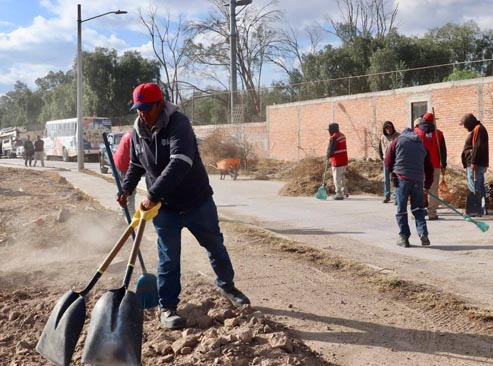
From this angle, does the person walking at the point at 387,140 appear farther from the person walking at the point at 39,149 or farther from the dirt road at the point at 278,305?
the person walking at the point at 39,149

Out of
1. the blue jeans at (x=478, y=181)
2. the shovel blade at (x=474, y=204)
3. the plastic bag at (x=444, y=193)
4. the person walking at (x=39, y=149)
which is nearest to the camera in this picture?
the blue jeans at (x=478, y=181)

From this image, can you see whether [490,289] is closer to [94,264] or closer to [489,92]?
[94,264]

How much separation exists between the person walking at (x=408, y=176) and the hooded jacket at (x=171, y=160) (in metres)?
3.98

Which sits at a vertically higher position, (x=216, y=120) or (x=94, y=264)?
(x=216, y=120)

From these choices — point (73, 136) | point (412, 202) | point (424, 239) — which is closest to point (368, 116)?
point (412, 202)

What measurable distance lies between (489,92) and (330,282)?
46.7 ft

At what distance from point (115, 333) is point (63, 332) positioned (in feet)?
1.27

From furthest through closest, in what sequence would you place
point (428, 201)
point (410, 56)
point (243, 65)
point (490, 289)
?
point (243, 65), point (410, 56), point (428, 201), point (490, 289)

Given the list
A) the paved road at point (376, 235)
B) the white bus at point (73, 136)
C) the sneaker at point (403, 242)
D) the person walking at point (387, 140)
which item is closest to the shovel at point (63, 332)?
the paved road at point (376, 235)

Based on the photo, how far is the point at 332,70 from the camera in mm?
38500

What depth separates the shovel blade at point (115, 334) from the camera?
3.78 m

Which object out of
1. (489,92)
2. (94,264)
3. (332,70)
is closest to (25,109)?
(332,70)

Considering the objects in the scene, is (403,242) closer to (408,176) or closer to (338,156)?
(408,176)

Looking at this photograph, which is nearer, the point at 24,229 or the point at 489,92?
the point at 24,229
